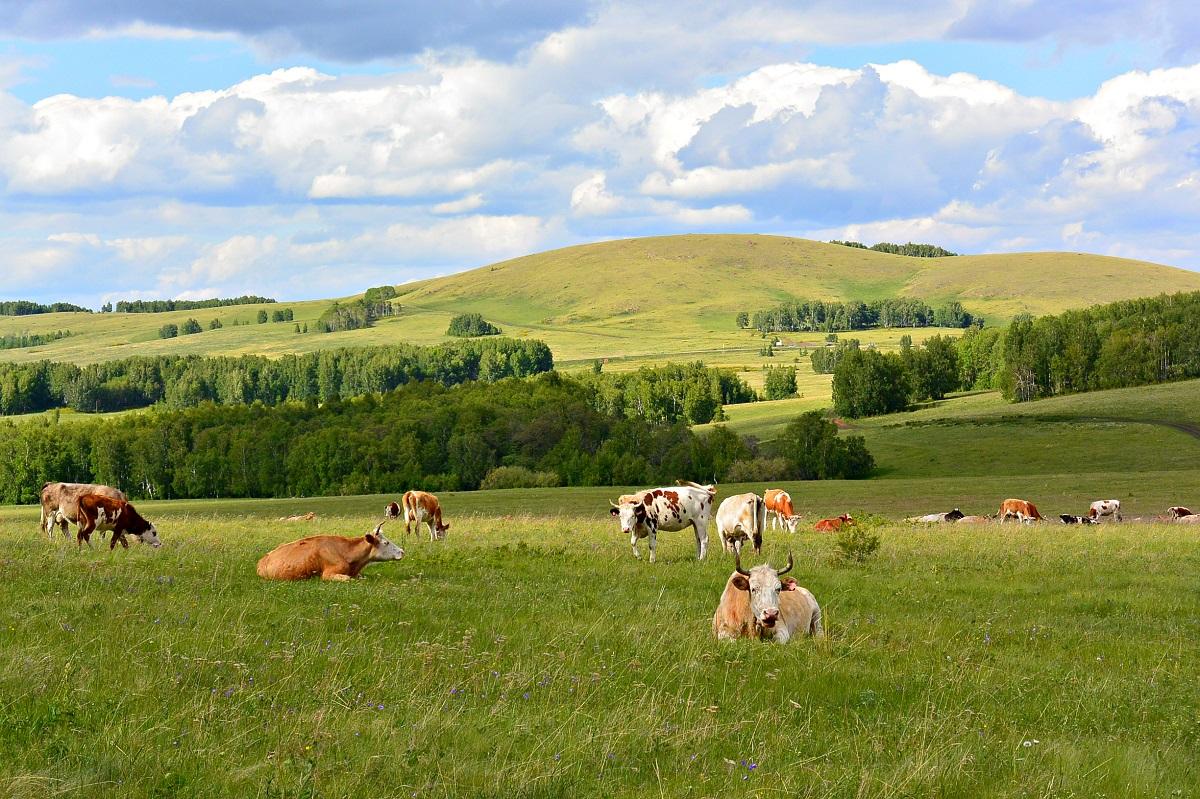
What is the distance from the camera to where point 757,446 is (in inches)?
4099

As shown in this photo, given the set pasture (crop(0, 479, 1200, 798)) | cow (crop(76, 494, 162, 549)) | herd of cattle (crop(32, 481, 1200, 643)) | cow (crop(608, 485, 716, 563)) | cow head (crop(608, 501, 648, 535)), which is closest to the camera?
pasture (crop(0, 479, 1200, 798))

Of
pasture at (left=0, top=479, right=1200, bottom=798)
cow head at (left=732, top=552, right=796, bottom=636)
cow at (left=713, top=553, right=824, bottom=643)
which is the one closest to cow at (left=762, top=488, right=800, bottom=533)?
pasture at (left=0, top=479, right=1200, bottom=798)

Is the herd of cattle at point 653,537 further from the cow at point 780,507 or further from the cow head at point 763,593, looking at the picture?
the cow at point 780,507

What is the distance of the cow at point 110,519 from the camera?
22.2 m

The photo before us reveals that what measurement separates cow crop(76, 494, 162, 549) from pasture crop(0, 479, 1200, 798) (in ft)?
11.3

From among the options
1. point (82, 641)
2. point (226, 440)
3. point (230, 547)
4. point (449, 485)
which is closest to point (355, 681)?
point (82, 641)

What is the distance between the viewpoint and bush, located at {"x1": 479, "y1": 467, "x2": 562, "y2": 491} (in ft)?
304

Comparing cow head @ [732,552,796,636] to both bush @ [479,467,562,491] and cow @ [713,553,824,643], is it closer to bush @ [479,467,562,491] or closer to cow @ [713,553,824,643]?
cow @ [713,553,824,643]

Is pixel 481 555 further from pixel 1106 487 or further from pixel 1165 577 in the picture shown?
pixel 1106 487

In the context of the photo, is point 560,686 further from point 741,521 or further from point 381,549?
point 741,521

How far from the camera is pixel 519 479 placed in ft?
307

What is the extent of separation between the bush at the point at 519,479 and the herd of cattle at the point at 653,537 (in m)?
54.9

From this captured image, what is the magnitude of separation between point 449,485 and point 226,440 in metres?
30.0

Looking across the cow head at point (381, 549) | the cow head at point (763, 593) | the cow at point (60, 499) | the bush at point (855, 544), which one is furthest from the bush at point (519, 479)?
the cow head at point (763, 593)
